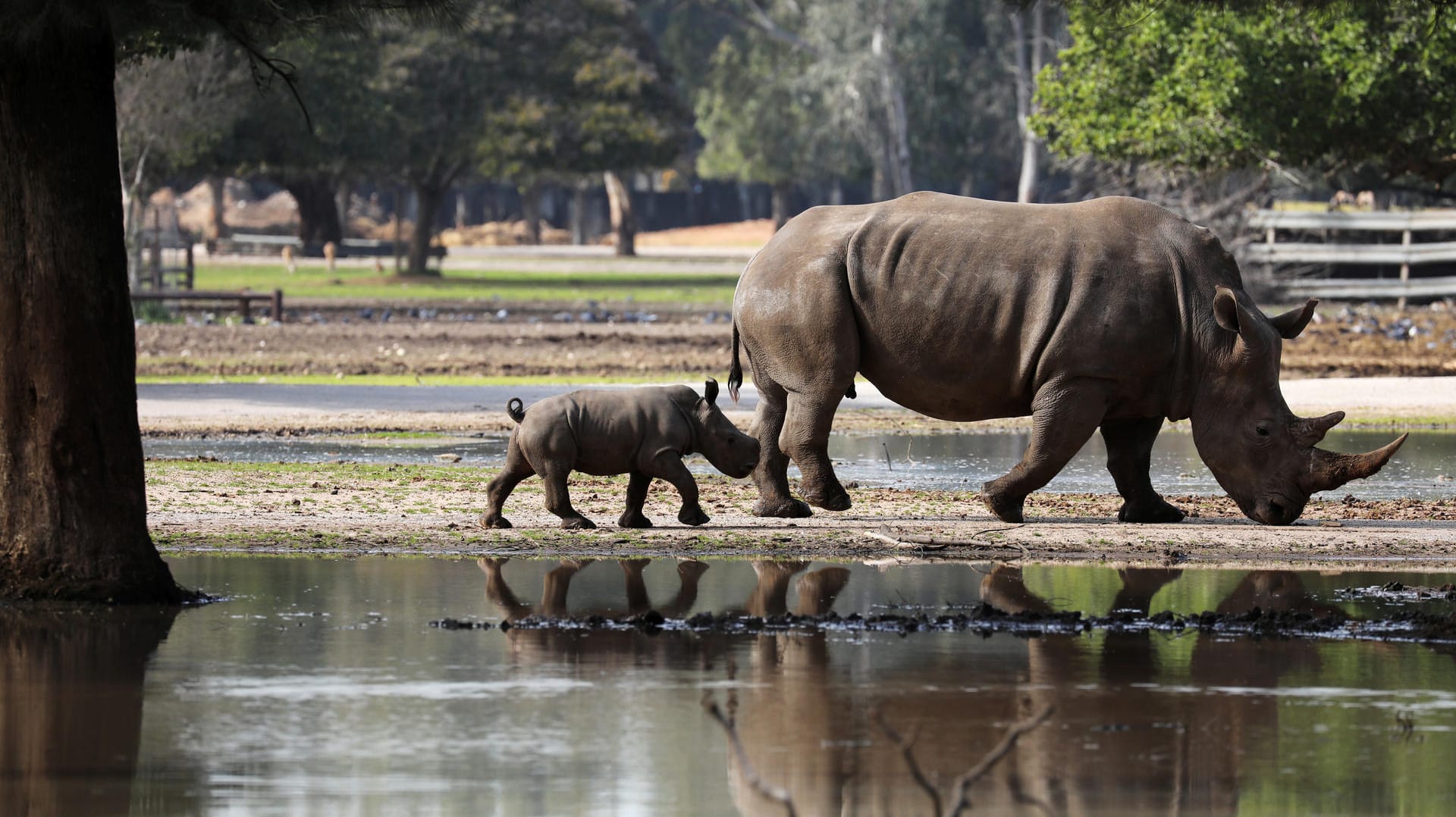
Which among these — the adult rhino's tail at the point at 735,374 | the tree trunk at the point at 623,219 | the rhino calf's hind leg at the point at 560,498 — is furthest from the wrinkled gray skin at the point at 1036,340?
the tree trunk at the point at 623,219

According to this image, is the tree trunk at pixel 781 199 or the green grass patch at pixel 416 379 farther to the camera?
the tree trunk at pixel 781 199

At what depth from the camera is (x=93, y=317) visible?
31.8 ft

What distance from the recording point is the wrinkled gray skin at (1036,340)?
12.2 metres

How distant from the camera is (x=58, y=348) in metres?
9.61

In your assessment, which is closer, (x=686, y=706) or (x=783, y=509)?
(x=686, y=706)

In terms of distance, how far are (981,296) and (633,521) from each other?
237 cm

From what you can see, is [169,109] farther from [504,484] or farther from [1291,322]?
[1291,322]

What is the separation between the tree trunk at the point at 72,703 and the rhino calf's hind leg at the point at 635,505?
3257 mm

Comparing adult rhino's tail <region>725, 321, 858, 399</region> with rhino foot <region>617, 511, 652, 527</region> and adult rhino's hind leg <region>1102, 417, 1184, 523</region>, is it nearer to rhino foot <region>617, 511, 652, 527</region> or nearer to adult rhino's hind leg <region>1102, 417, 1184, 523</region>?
rhino foot <region>617, 511, 652, 527</region>

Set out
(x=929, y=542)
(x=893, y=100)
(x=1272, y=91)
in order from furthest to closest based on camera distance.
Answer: (x=893, y=100), (x=1272, y=91), (x=929, y=542)

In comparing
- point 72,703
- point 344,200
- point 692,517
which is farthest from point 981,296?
point 344,200

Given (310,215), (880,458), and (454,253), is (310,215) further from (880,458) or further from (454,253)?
(880,458)

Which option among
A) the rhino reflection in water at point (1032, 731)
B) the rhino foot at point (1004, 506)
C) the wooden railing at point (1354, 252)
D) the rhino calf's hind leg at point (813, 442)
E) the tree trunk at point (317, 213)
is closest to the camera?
the rhino reflection in water at point (1032, 731)

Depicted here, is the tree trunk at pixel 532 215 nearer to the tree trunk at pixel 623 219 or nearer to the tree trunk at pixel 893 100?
the tree trunk at pixel 623 219
